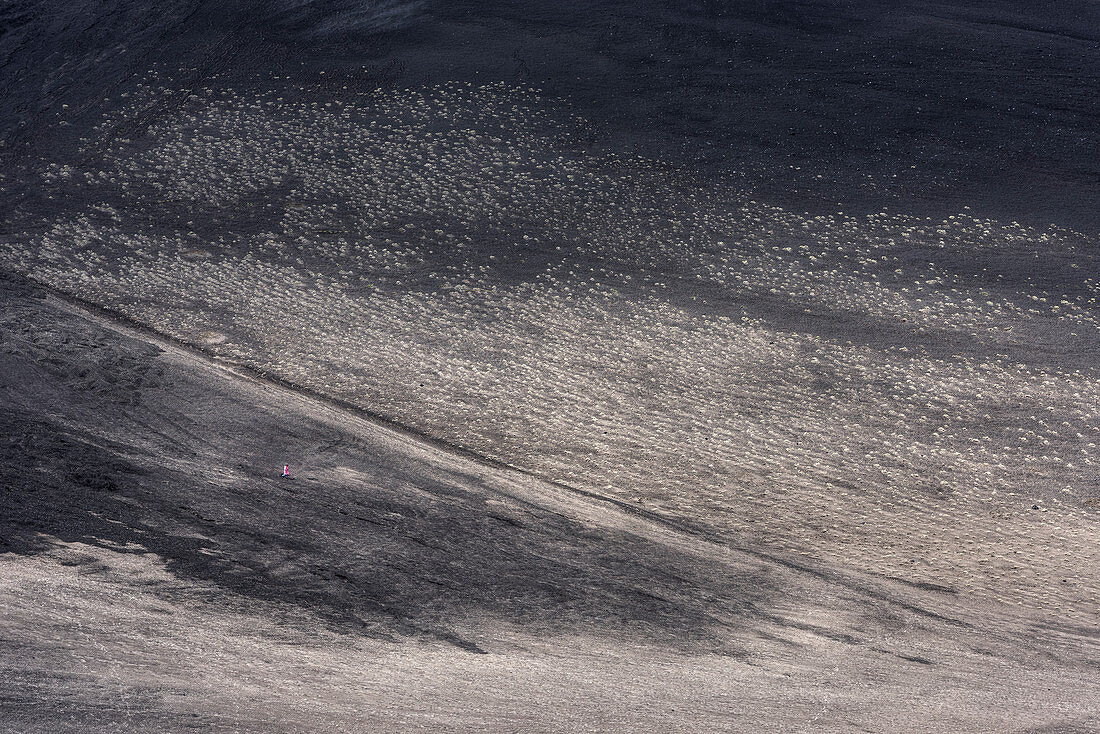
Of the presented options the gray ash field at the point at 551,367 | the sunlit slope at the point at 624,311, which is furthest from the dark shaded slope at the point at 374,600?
the sunlit slope at the point at 624,311

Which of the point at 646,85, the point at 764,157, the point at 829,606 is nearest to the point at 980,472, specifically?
the point at 829,606

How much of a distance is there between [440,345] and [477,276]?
1.10ft

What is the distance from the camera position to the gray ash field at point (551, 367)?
5.00 ft

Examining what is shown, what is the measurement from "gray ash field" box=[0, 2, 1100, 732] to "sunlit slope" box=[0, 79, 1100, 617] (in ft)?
0.04

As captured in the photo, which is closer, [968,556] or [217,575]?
[217,575]

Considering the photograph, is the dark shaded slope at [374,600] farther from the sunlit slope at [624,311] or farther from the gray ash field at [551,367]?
the sunlit slope at [624,311]

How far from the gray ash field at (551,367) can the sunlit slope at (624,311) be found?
0.04 feet

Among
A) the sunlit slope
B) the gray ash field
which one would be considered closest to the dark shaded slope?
the gray ash field

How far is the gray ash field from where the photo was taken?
1523mm

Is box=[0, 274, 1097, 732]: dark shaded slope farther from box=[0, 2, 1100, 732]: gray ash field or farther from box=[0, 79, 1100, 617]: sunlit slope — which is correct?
box=[0, 79, 1100, 617]: sunlit slope

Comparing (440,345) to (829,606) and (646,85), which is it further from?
(646,85)

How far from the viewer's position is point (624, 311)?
247 centimetres

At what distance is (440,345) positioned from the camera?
2.35m

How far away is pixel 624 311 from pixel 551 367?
12.6 inches
